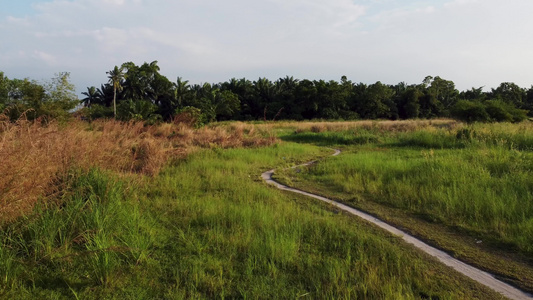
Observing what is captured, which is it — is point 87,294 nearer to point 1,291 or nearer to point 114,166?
point 1,291

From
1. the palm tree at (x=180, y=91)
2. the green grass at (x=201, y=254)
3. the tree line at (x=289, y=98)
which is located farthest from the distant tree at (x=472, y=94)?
the green grass at (x=201, y=254)

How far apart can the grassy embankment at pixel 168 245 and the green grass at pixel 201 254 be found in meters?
0.01

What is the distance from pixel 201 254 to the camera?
12.3 feet

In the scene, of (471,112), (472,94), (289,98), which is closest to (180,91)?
(289,98)

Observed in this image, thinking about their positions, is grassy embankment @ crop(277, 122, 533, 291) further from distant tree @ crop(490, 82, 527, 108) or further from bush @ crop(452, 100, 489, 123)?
Result: distant tree @ crop(490, 82, 527, 108)

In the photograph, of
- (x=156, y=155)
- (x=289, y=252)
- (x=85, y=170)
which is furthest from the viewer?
(x=156, y=155)

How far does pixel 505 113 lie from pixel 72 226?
97.2ft

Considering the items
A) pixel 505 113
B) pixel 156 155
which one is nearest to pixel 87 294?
pixel 156 155

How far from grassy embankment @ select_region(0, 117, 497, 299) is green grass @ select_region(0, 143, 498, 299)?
15mm

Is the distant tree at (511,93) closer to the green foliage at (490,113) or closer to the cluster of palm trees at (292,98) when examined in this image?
the cluster of palm trees at (292,98)

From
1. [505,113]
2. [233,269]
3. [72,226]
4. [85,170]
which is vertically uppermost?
[505,113]

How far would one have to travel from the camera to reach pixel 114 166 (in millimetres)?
6277

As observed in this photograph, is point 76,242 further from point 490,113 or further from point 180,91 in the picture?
point 180,91

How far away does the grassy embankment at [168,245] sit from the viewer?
3.06 meters
